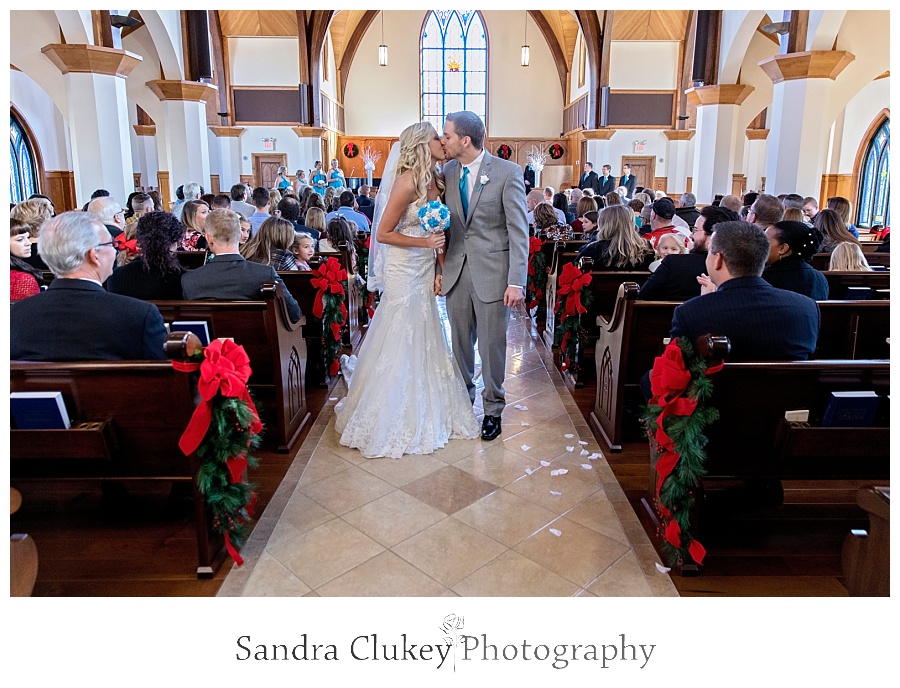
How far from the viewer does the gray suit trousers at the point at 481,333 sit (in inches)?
149

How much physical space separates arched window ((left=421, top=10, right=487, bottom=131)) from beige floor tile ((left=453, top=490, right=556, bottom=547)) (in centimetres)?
2067

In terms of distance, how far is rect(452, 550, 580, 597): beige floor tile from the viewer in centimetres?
247

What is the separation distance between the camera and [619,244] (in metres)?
4.83

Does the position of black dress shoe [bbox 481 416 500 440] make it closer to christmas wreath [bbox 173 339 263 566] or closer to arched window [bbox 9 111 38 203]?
christmas wreath [bbox 173 339 263 566]

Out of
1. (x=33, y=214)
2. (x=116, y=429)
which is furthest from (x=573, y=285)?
(x=33, y=214)

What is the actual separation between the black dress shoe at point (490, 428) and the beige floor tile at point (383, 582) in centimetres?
133

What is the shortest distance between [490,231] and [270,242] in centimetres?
173

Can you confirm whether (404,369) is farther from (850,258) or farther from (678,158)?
(678,158)

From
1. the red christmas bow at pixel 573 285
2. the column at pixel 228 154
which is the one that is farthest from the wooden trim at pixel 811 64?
the column at pixel 228 154

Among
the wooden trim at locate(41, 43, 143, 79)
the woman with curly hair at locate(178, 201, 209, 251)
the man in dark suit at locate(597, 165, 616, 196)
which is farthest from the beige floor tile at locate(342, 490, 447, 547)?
the man in dark suit at locate(597, 165, 616, 196)

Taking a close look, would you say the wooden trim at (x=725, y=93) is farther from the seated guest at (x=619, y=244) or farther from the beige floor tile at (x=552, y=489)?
the beige floor tile at (x=552, y=489)

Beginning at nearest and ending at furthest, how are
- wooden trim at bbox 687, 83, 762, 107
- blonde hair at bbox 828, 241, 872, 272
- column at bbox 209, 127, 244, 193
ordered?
blonde hair at bbox 828, 241, 872, 272 → wooden trim at bbox 687, 83, 762, 107 → column at bbox 209, 127, 244, 193

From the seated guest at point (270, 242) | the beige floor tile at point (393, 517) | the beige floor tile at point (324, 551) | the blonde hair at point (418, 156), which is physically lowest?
the beige floor tile at point (324, 551)
